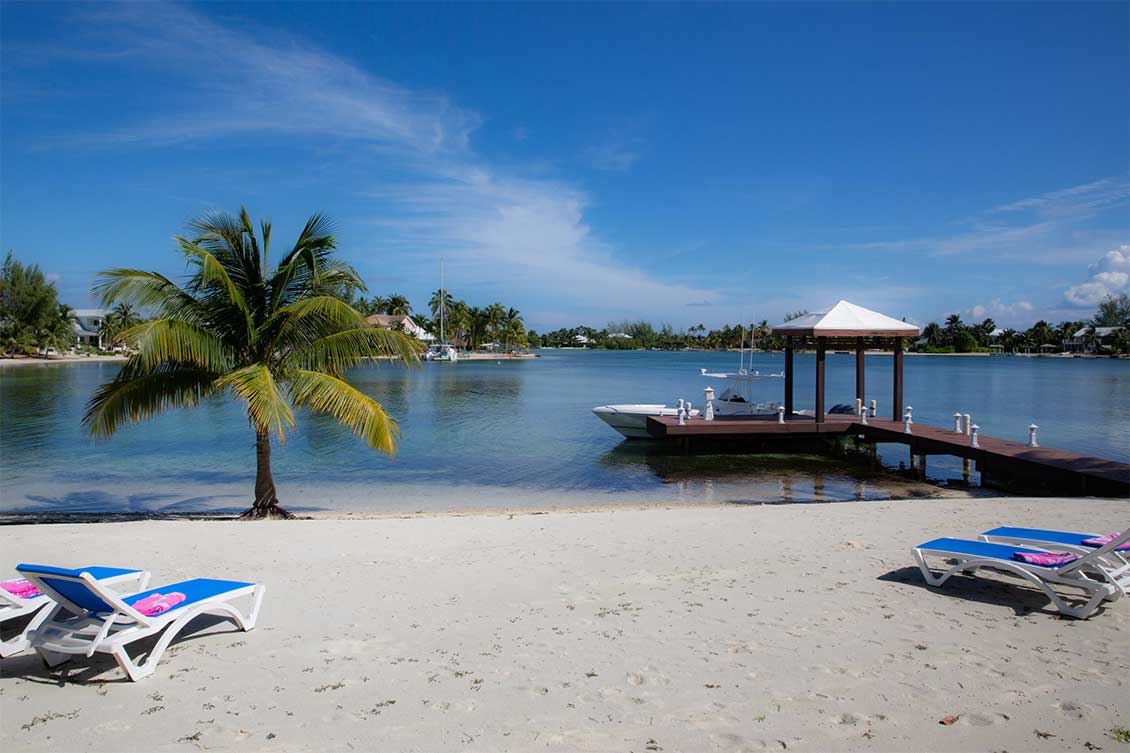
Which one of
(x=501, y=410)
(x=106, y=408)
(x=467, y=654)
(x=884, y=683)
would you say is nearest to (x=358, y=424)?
(x=106, y=408)

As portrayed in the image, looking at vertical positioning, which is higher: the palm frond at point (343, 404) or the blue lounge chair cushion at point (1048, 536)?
the palm frond at point (343, 404)

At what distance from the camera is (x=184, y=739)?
366 cm

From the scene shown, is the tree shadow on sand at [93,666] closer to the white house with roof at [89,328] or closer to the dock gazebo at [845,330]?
the dock gazebo at [845,330]

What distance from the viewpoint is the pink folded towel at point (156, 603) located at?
471 centimetres

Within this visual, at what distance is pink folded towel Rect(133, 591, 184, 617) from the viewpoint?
15.4 ft

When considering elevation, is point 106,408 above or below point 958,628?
above

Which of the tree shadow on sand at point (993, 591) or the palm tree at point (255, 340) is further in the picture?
the palm tree at point (255, 340)

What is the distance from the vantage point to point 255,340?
11.2 m

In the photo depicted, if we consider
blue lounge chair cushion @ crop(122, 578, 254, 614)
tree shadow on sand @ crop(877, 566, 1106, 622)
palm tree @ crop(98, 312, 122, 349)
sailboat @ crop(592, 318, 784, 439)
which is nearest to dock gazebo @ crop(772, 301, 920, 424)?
sailboat @ crop(592, 318, 784, 439)

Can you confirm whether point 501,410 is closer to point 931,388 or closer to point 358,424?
point 358,424

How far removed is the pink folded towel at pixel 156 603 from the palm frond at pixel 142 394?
6.53 meters

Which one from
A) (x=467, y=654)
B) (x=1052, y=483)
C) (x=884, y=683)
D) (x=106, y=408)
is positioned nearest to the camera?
(x=884, y=683)

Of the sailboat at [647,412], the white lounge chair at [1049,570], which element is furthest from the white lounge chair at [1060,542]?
the sailboat at [647,412]

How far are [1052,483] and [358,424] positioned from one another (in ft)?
46.6
